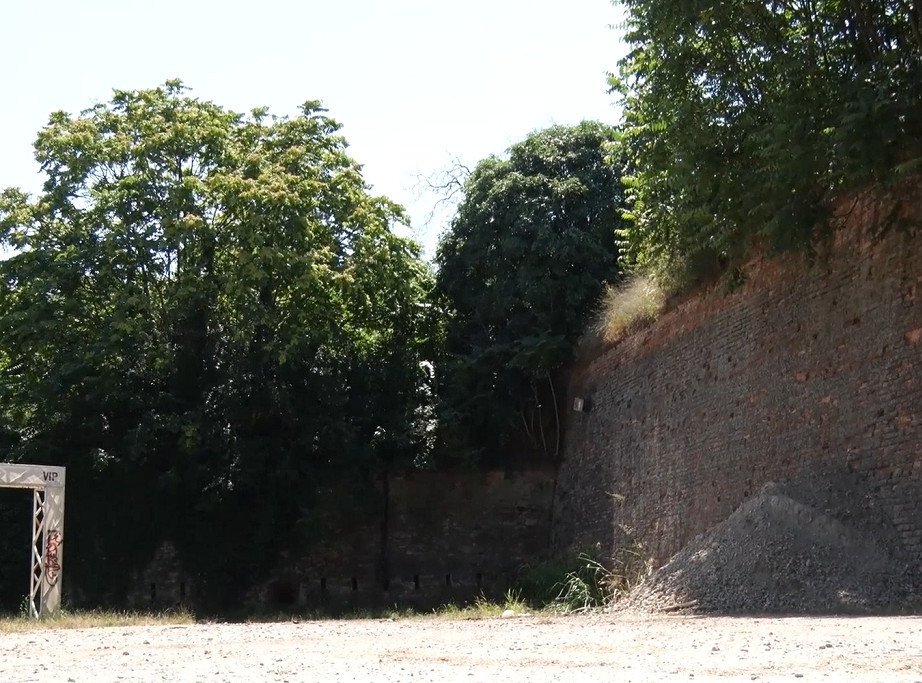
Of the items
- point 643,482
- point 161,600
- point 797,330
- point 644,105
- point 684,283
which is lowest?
point 161,600

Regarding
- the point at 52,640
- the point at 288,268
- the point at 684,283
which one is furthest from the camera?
the point at 288,268

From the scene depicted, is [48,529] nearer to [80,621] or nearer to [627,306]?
[80,621]

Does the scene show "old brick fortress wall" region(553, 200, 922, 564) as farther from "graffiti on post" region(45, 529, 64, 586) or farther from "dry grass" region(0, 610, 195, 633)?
"graffiti on post" region(45, 529, 64, 586)

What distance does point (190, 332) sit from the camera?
24531 millimetres

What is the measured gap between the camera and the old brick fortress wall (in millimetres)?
13789

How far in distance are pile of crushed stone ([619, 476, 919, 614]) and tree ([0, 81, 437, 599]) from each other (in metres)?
10.5

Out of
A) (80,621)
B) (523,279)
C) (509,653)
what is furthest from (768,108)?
(80,621)

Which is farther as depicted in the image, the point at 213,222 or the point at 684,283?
the point at 213,222

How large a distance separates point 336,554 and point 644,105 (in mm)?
13126

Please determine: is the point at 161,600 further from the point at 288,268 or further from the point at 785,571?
the point at 785,571

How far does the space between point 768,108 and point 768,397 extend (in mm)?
4272

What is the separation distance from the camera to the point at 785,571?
13719 mm

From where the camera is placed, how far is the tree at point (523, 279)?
2408 cm

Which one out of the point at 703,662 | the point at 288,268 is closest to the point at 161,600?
the point at 288,268
